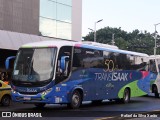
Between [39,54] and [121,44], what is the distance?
245 feet

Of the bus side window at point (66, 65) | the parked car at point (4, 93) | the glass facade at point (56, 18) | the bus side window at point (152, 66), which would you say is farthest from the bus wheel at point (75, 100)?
the glass facade at point (56, 18)

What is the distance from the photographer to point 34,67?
17.2 m

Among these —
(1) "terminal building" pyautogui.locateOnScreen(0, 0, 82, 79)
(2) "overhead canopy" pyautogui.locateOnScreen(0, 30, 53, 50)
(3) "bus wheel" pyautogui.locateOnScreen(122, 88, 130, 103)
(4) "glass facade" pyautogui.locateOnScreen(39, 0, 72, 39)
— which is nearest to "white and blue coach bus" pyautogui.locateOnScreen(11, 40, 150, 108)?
(3) "bus wheel" pyautogui.locateOnScreen(122, 88, 130, 103)

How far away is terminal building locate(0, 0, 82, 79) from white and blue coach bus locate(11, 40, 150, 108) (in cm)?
1057

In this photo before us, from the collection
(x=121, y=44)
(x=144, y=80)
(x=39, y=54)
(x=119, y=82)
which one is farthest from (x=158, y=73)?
(x=121, y=44)

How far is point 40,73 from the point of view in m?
17.0

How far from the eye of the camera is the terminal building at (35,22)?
30.6m

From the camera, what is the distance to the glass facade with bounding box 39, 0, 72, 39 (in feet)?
116

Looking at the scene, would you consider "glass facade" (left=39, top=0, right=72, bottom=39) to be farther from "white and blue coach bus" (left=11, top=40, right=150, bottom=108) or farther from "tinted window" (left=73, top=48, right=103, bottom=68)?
"tinted window" (left=73, top=48, right=103, bottom=68)

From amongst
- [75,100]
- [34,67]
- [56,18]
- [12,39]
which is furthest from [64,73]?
[56,18]

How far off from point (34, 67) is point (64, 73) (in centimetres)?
134

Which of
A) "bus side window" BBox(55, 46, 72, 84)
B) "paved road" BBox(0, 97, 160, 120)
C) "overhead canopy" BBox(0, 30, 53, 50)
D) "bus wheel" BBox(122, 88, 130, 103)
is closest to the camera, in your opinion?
"paved road" BBox(0, 97, 160, 120)

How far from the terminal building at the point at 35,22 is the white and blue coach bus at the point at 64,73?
10.6 meters

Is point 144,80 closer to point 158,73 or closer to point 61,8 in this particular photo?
point 158,73
